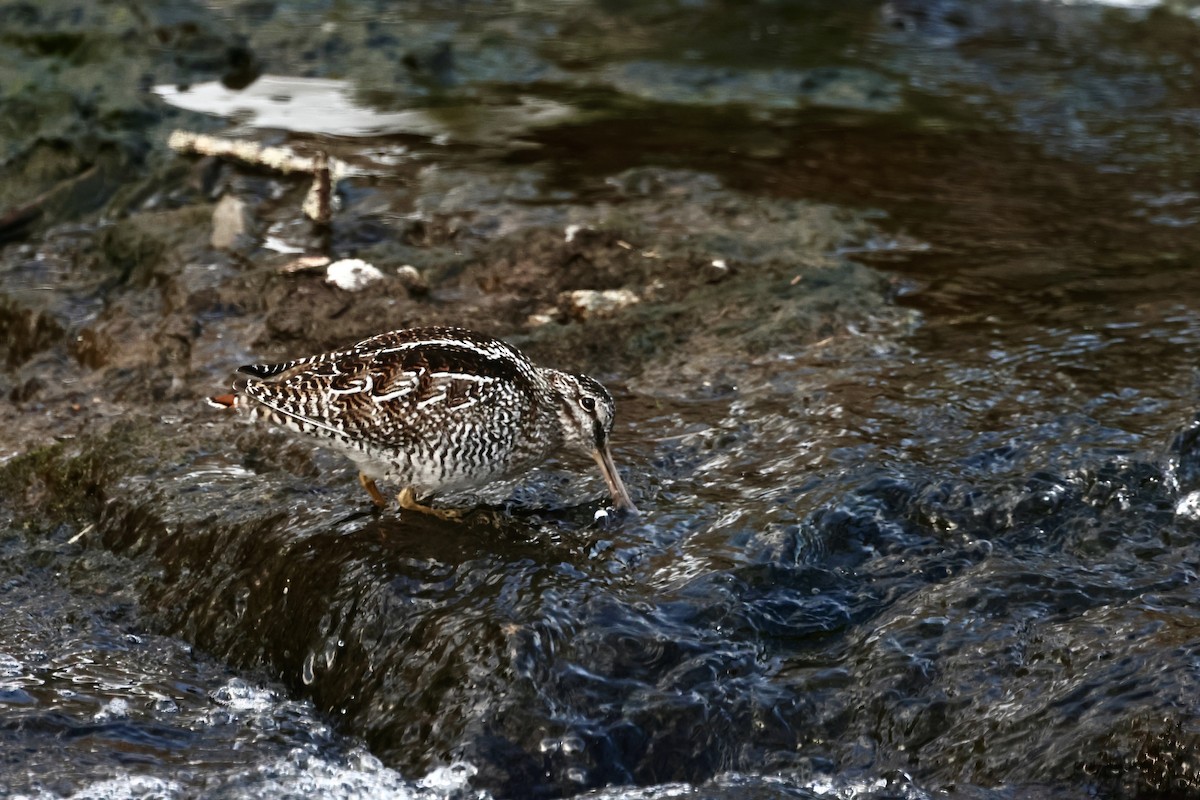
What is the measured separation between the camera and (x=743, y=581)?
5.85 meters

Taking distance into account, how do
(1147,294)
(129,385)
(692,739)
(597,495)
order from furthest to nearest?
(1147,294) → (129,385) → (597,495) → (692,739)

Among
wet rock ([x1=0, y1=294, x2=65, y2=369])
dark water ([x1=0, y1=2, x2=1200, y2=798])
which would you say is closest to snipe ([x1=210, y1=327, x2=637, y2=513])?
dark water ([x1=0, y1=2, x2=1200, y2=798])

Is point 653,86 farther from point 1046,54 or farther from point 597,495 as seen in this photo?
point 597,495

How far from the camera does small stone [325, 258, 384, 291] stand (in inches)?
330

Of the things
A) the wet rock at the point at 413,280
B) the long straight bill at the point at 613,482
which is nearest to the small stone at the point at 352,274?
the wet rock at the point at 413,280

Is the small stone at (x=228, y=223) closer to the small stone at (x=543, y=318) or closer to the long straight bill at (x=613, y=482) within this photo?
the small stone at (x=543, y=318)

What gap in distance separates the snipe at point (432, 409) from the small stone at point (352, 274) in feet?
6.88

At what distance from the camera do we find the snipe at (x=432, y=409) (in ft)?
19.8

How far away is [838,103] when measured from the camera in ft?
39.7

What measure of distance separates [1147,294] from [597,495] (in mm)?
3627

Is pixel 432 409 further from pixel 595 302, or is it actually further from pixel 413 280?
pixel 413 280

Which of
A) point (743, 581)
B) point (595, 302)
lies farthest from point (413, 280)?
point (743, 581)

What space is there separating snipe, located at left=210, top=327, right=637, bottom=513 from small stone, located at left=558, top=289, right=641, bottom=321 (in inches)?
71.7

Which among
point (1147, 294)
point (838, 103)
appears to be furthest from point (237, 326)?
point (838, 103)
